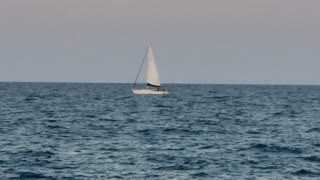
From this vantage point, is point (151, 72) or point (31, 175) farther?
point (151, 72)

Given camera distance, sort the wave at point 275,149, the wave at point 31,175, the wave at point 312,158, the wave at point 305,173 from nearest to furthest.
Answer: the wave at point 31,175 → the wave at point 305,173 → the wave at point 312,158 → the wave at point 275,149

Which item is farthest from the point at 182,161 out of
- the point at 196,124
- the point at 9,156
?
the point at 196,124

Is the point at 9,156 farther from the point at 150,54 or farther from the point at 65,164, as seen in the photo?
the point at 150,54

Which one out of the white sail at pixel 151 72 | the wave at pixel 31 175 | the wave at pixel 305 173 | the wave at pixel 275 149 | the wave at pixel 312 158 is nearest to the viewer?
the wave at pixel 31 175

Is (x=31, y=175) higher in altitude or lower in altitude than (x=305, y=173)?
lower

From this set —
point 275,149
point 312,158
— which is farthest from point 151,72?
point 312,158

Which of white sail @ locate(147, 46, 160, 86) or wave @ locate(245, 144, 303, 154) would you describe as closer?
wave @ locate(245, 144, 303, 154)

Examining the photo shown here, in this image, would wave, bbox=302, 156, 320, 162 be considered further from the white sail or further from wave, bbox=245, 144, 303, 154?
the white sail

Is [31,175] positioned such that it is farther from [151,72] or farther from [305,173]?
[151,72]

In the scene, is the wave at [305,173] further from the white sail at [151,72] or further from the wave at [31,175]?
the white sail at [151,72]

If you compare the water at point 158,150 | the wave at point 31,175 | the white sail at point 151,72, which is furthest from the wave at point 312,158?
the white sail at point 151,72

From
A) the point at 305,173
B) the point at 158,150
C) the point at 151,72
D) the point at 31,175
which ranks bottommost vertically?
the point at 31,175

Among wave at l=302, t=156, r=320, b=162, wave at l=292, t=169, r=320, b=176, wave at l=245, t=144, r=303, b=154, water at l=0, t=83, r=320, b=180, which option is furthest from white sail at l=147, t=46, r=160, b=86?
wave at l=292, t=169, r=320, b=176

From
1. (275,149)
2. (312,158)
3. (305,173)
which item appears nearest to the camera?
(305,173)
